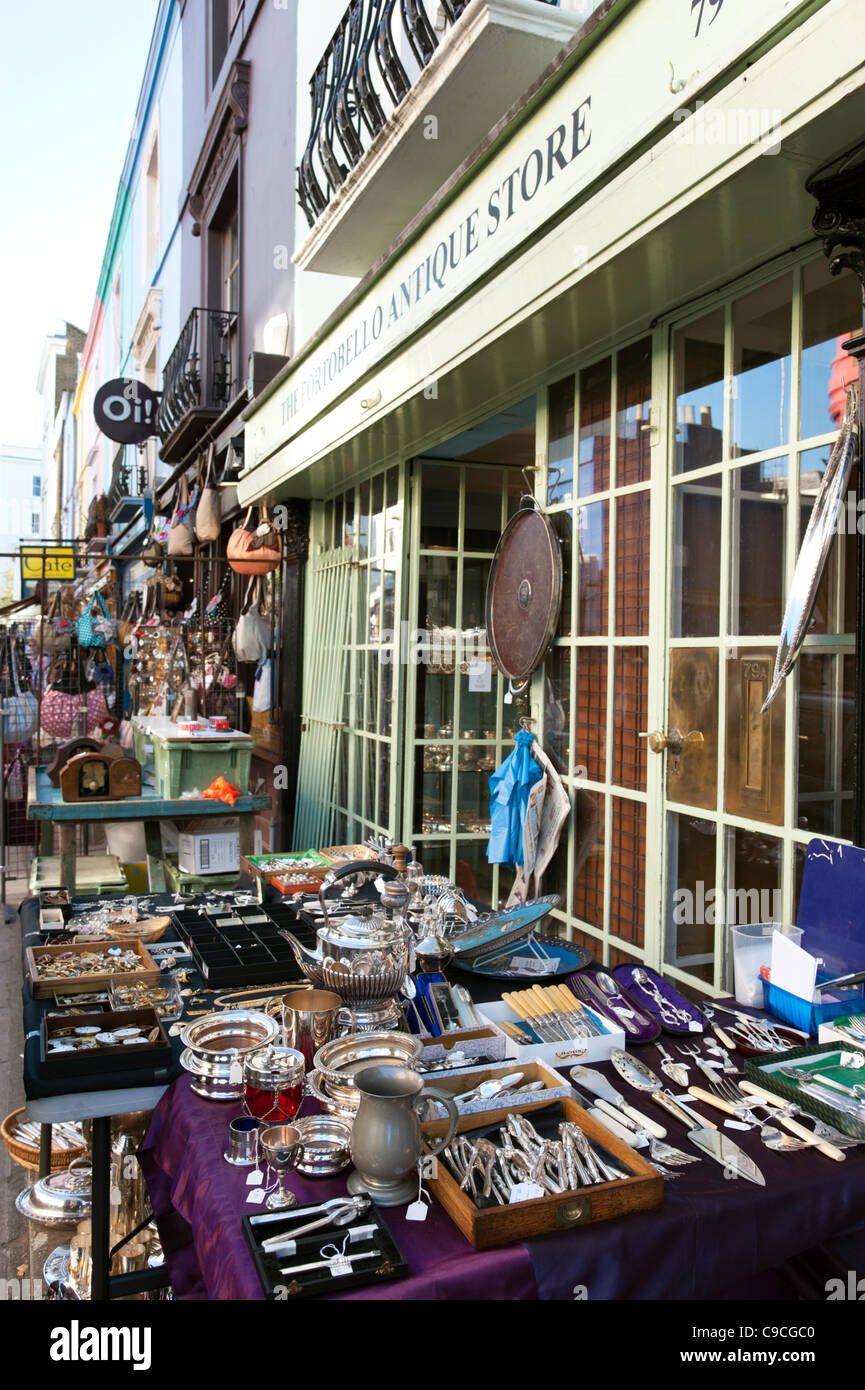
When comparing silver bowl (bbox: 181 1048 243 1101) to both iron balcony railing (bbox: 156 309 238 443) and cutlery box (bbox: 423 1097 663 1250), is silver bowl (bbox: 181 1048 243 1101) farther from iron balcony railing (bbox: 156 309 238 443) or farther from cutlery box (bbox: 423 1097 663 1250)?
iron balcony railing (bbox: 156 309 238 443)

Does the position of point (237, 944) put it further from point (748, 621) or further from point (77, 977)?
point (748, 621)

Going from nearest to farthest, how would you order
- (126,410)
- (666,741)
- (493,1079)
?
(493,1079) < (666,741) < (126,410)

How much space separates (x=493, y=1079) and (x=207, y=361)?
10.4 m

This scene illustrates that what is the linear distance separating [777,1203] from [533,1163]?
0.44 meters

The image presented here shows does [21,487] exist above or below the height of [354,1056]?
above

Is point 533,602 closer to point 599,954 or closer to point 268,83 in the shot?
point 599,954

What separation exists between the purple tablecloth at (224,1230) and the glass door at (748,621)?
1674 millimetres

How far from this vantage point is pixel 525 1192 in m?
1.58

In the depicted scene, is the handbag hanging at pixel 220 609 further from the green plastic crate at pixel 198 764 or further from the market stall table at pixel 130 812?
the market stall table at pixel 130 812

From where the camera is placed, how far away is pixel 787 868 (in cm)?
282

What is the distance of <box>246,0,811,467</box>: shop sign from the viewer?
2.23 m

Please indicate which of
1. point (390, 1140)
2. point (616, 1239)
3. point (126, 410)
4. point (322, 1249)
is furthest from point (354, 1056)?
point (126, 410)

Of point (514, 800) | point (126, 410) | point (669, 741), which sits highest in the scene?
point (126, 410)

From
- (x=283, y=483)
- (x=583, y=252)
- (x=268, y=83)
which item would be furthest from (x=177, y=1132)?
(x=268, y=83)
